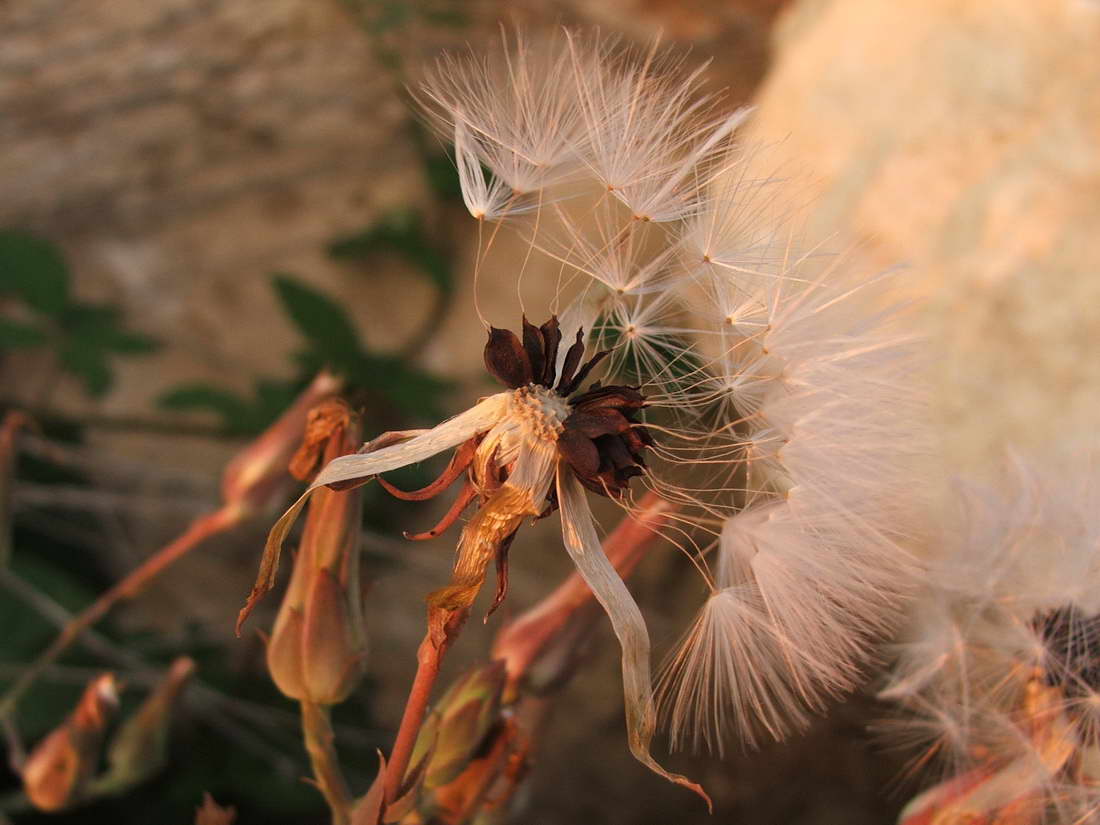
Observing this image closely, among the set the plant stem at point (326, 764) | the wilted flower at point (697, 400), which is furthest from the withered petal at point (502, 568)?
the plant stem at point (326, 764)

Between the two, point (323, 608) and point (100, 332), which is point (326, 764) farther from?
point (100, 332)

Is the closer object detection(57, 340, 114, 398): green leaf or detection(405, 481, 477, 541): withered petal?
detection(405, 481, 477, 541): withered petal

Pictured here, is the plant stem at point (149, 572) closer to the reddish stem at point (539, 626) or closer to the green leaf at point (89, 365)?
the reddish stem at point (539, 626)

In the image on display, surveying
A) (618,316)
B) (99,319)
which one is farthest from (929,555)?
(99,319)

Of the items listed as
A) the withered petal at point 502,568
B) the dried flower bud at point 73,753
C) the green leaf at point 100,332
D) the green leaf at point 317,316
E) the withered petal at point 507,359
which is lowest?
the dried flower bud at point 73,753

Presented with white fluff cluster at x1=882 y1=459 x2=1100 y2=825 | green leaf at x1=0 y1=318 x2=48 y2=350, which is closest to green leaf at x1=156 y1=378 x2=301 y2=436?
green leaf at x1=0 y1=318 x2=48 y2=350

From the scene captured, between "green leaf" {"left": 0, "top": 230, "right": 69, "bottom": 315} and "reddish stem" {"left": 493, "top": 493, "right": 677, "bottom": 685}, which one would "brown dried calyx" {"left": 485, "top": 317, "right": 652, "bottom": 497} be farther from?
"green leaf" {"left": 0, "top": 230, "right": 69, "bottom": 315}

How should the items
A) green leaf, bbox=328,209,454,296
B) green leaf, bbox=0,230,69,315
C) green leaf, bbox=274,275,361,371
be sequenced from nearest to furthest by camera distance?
green leaf, bbox=274,275,361,371 < green leaf, bbox=0,230,69,315 < green leaf, bbox=328,209,454,296

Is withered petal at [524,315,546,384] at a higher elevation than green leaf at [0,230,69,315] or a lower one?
higher
